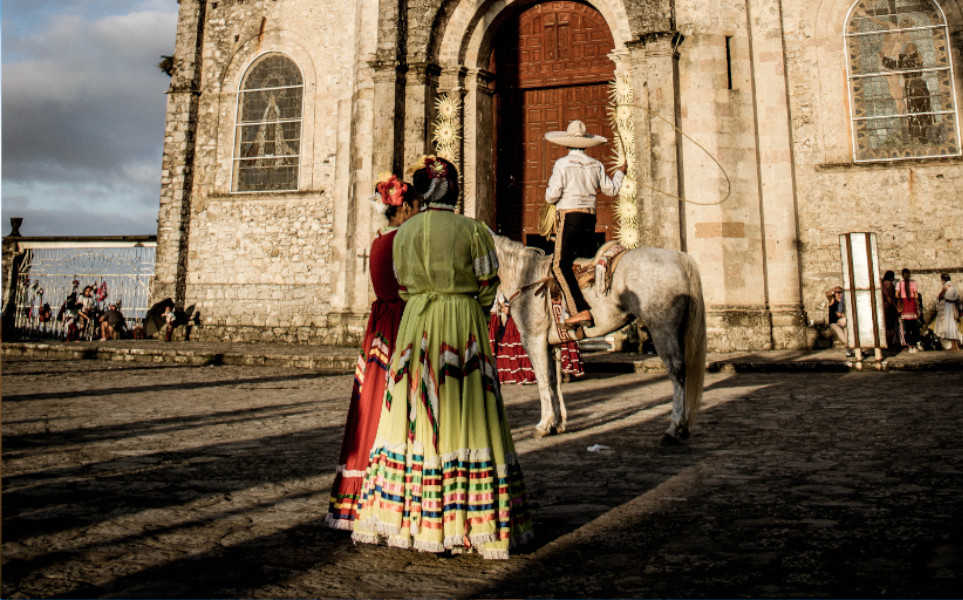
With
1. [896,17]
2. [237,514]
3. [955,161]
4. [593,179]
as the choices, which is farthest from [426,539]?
[896,17]

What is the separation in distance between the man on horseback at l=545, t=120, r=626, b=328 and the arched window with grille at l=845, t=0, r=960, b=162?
1004cm

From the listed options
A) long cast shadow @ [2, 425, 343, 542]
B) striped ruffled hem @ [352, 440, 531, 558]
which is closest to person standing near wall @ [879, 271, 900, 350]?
long cast shadow @ [2, 425, 343, 542]

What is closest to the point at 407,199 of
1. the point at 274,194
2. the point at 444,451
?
the point at 444,451

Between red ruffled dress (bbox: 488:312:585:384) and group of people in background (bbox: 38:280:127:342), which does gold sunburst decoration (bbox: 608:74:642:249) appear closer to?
red ruffled dress (bbox: 488:312:585:384)

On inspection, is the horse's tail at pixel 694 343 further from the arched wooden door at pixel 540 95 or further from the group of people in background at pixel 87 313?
the group of people in background at pixel 87 313

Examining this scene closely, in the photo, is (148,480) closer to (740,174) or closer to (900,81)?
(740,174)

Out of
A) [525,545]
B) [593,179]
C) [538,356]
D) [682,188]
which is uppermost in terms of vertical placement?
[682,188]

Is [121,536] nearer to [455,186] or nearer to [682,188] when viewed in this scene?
[455,186]

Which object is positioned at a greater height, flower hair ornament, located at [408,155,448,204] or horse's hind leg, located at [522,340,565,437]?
flower hair ornament, located at [408,155,448,204]

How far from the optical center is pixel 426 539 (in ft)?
9.12

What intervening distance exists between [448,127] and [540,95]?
238cm

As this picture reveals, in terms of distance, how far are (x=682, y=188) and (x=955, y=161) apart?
5478 millimetres

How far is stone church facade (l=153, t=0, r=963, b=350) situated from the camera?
42.7 ft

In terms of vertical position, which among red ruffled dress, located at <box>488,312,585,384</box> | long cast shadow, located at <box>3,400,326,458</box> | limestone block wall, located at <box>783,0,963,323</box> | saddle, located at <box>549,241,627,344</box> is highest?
limestone block wall, located at <box>783,0,963,323</box>
